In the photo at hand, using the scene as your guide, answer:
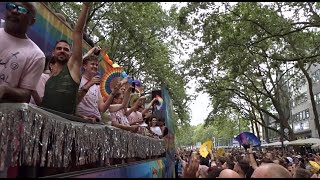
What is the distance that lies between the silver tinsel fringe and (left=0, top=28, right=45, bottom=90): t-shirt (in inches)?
20.3

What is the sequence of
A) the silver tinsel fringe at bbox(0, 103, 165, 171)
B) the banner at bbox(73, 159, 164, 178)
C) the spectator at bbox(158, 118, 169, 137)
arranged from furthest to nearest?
the spectator at bbox(158, 118, 169, 137) < the banner at bbox(73, 159, 164, 178) < the silver tinsel fringe at bbox(0, 103, 165, 171)

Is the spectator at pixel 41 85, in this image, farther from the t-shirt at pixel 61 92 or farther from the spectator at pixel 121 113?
the spectator at pixel 121 113

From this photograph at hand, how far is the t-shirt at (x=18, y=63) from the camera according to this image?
113 inches

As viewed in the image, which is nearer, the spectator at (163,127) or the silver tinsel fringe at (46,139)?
the silver tinsel fringe at (46,139)

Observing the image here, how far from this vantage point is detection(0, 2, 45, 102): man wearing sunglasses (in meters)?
2.83

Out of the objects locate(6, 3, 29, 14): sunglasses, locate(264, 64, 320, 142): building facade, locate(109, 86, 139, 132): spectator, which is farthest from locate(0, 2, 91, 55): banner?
locate(264, 64, 320, 142): building facade

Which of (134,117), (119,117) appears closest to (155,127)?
(134,117)

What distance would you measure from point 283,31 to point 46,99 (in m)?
13.1

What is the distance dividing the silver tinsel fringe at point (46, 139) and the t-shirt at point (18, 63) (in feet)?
1.69

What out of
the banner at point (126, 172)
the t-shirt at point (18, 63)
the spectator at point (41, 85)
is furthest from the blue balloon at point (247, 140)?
the t-shirt at point (18, 63)

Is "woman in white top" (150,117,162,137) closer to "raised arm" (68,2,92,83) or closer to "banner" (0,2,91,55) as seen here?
"banner" (0,2,91,55)

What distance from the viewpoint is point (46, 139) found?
2311 mm

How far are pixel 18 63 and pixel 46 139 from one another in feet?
2.83

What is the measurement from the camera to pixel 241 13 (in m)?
14.1
